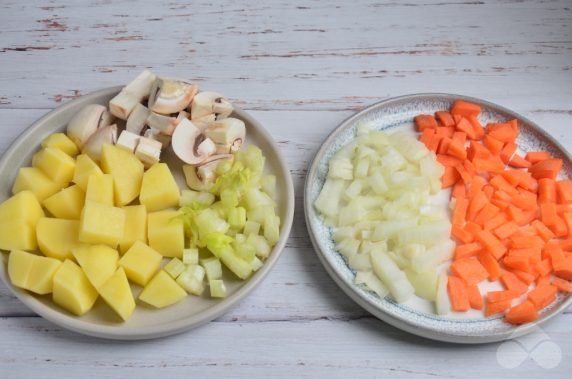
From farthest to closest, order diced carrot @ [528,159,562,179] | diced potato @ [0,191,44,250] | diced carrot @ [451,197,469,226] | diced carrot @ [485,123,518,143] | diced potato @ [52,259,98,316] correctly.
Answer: diced carrot @ [485,123,518,143]
diced carrot @ [528,159,562,179]
diced carrot @ [451,197,469,226]
diced potato @ [0,191,44,250]
diced potato @ [52,259,98,316]

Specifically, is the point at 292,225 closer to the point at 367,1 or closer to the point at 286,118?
the point at 286,118

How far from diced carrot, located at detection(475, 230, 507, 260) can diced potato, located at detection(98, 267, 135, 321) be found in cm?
108

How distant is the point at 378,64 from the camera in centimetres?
292

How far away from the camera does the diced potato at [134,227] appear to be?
6.74 feet

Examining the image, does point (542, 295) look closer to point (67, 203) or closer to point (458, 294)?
point (458, 294)

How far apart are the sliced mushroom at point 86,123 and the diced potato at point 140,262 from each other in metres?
0.51

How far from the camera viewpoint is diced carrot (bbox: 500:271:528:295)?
6.84ft

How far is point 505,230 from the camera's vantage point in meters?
2.20

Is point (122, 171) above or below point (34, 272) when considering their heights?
above

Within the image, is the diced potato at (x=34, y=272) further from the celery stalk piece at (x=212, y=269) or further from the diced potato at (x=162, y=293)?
the celery stalk piece at (x=212, y=269)

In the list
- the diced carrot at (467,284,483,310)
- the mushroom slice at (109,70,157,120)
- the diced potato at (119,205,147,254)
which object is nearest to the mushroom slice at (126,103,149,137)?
the mushroom slice at (109,70,157,120)

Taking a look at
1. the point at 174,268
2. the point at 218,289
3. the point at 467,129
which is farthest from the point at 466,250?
the point at 174,268

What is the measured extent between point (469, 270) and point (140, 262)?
985 millimetres

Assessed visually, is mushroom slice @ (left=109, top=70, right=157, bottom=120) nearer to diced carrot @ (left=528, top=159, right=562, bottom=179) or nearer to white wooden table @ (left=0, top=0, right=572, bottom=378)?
white wooden table @ (left=0, top=0, right=572, bottom=378)
